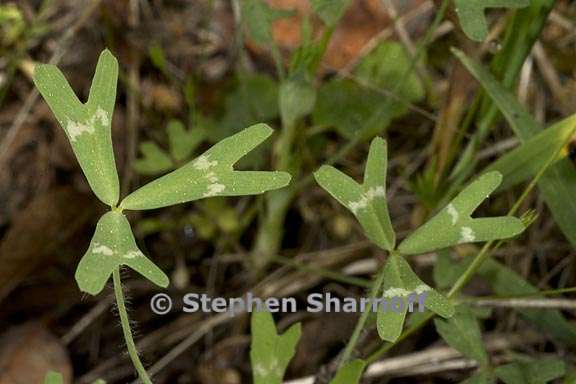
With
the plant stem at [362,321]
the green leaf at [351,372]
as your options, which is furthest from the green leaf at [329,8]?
the green leaf at [351,372]

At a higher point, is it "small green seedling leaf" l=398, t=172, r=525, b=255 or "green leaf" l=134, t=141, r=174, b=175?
"green leaf" l=134, t=141, r=174, b=175

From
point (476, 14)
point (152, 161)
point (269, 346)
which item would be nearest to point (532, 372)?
point (269, 346)

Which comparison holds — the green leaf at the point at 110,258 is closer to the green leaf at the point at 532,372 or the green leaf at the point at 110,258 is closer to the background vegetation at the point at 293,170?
the background vegetation at the point at 293,170

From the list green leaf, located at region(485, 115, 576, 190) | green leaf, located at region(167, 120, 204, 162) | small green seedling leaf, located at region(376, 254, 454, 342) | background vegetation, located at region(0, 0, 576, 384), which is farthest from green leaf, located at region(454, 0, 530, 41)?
green leaf, located at region(167, 120, 204, 162)

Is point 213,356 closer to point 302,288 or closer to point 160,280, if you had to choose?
point 302,288

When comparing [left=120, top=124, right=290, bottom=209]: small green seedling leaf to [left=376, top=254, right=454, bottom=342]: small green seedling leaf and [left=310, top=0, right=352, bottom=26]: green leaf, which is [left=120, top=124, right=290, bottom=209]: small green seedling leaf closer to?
[left=376, top=254, right=454, bottom=342]: small green seedling leaf
